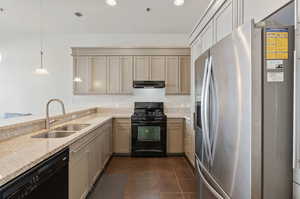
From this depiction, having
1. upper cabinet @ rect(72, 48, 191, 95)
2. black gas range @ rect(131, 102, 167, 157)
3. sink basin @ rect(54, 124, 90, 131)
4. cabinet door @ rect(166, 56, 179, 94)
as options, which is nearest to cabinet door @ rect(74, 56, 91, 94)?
upper cabinet @ rect(72, 48, 191, 95)

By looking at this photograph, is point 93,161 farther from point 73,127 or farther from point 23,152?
point 23,152

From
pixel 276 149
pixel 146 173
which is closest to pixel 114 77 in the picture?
pixel 146 173

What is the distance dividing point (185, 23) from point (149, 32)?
1.01 metres

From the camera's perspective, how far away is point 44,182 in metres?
1.47

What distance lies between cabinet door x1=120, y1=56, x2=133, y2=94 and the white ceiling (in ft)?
2.41

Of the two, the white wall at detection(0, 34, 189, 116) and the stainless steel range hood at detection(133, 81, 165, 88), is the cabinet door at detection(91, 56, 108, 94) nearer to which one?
the white wall at detection(0, 34, 189, 116)

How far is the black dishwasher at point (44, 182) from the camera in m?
1.14

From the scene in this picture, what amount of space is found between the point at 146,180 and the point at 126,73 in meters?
2.53

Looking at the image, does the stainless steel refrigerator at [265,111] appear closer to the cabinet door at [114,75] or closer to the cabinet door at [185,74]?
the cabinet door at [185,74]

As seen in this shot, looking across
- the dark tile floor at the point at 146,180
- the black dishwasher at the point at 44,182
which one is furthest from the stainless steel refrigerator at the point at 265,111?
the dark tile floor at the point at 146,180

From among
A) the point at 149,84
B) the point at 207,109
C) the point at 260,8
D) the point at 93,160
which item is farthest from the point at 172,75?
the point at 260,8

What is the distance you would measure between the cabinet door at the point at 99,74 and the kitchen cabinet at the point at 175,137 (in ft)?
5.83

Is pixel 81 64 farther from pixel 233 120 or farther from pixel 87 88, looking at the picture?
pixel 233 120

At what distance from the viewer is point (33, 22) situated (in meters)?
4.46
